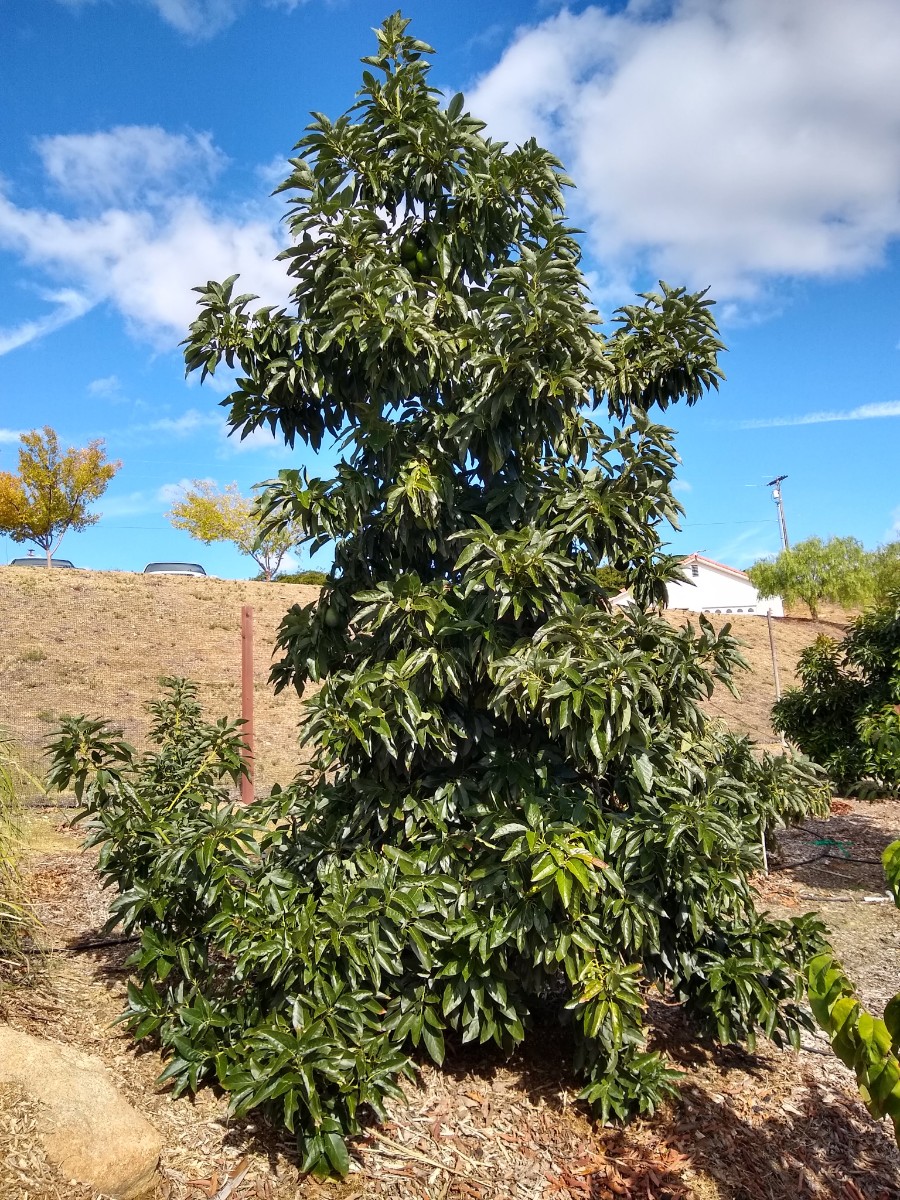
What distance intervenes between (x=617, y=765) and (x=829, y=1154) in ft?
5.70

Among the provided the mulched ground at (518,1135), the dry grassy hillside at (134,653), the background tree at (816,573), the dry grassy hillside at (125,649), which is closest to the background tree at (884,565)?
the background tree at (816,573)

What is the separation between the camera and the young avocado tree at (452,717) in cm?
300

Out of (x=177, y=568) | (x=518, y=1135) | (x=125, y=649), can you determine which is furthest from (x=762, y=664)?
(x=518, y=1135)

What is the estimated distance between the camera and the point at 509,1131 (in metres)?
3.31

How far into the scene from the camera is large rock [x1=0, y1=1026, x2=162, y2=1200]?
2.59m

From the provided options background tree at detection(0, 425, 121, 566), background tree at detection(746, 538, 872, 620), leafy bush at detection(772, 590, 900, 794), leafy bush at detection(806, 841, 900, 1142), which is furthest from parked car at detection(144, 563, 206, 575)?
leafy bush at detection(806, 841, 900, 1142)

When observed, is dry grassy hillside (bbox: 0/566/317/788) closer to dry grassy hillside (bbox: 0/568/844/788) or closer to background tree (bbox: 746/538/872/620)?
dry grassy hillside (bbox: 0/568/844/788)

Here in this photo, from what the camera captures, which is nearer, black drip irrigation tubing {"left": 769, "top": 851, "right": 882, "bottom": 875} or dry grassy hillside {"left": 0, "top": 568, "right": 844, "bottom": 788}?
black drip irrigation tubing {"left": 769, "top": 851, "right": 882, "bottom": 875}

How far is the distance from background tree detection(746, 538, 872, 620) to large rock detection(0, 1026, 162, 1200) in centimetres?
3579

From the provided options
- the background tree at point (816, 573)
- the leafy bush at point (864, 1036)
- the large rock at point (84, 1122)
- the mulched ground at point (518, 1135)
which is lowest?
the mulched ground at point (518, 1135)

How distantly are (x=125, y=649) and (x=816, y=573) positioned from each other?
95.5ft

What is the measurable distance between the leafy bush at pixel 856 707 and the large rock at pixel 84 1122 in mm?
5836

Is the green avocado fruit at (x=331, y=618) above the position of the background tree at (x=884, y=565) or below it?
below

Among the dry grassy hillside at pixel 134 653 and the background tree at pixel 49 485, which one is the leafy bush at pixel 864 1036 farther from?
the background tree at pixel 49 485
